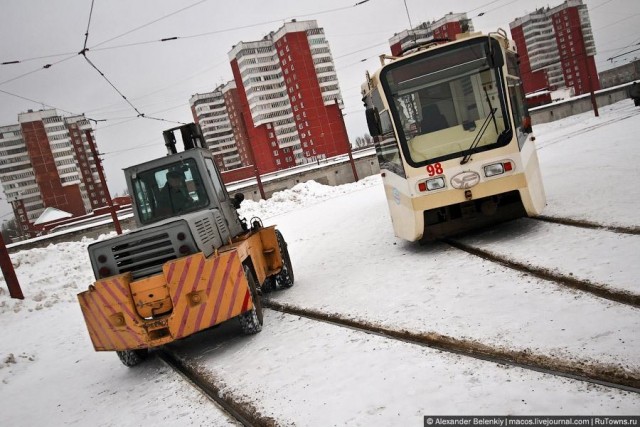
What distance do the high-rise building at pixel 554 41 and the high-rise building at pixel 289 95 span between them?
54150 mm

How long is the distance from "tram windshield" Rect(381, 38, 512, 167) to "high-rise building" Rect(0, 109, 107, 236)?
288 ft

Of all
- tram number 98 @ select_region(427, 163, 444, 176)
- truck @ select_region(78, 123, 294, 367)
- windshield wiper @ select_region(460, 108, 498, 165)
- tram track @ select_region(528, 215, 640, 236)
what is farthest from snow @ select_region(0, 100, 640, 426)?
windshield wiper @ select_region(460, 108, 498, 165)

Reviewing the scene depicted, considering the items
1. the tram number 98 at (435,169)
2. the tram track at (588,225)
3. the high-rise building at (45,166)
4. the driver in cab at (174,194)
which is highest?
the high-rise building at (45,166)

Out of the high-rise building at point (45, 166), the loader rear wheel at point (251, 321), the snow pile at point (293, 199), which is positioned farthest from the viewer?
the high-rise building at point (45, 166)

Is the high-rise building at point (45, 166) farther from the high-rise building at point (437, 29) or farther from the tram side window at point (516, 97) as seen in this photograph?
the tram side window at point (516, 97)

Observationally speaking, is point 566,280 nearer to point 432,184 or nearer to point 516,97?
point 432,184

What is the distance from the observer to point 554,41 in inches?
4850

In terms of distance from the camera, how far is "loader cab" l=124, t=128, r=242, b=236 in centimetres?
654

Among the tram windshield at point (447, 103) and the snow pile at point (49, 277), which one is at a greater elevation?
the tram windshield at point (447, 103)

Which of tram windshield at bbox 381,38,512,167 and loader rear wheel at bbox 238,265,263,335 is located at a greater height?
tram windshield at bbox 381,38,512,167

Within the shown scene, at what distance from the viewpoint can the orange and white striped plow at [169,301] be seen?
491 cm

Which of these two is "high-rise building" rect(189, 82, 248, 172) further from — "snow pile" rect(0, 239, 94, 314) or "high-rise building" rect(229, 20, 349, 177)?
"snow pile" rect(0, 239, 94, 314)

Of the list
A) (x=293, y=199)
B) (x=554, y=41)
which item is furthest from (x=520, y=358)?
(x=554, y=41)

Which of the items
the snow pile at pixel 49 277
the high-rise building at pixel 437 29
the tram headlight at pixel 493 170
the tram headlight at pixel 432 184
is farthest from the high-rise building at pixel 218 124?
the tram headlight at pixel 493 170
